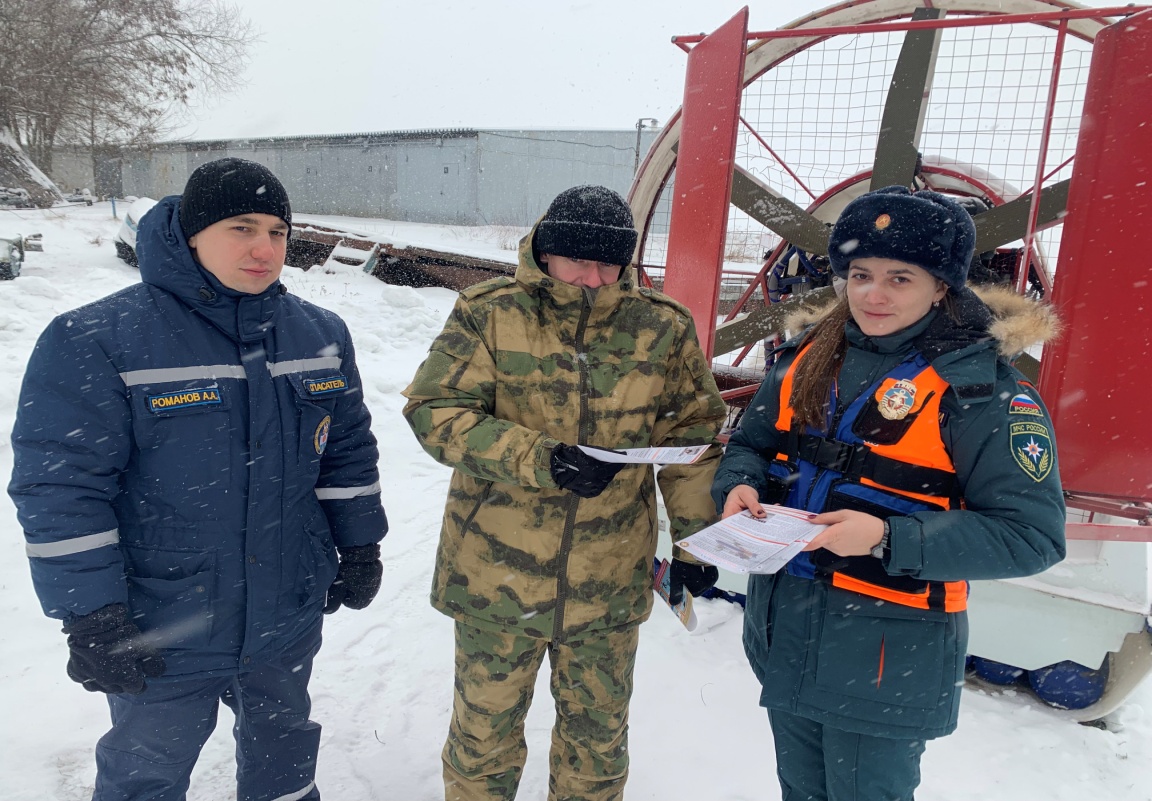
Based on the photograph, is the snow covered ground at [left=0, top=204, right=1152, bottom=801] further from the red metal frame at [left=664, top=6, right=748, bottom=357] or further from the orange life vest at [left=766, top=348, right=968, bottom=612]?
the red metal frame at [left=664, top=6, right=748, bottom=357]

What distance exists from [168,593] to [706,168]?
275 cm

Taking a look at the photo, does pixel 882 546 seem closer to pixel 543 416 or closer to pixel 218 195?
pixel 543 416

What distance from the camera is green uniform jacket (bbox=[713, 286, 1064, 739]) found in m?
1.35

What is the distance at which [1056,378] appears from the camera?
2.47 metres

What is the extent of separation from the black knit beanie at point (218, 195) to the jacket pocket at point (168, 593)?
82 cm

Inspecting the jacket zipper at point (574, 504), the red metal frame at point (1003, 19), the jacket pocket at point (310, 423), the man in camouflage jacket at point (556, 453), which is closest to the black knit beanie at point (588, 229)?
the man in camouflage jacket at point (556, 453)

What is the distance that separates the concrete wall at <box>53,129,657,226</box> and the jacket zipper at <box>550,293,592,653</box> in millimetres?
23811

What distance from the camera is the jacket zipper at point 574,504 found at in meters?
1.80

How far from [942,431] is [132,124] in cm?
2134

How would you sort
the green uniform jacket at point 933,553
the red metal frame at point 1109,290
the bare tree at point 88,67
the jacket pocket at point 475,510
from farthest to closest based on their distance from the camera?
the bare tree at point 88,67, the red metal frame at point 1109,290, the jacket pocket at point 475,510, the green uniform jacket at point 933,553

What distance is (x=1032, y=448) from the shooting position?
4.52 feet

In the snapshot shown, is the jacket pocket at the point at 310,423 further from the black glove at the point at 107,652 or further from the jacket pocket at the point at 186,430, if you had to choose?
the black glove at the point at 107,652

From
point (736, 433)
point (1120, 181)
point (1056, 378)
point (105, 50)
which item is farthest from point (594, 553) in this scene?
point (105, 50)

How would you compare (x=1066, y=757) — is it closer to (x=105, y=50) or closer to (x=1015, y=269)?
(x=1015, y=269)
